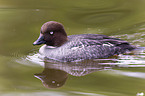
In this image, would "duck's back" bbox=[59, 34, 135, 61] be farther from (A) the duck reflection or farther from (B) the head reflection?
(B) the head reflection

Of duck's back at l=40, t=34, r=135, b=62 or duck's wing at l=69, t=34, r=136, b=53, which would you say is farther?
duck's wing at l=69, t=34, r=136, b=53

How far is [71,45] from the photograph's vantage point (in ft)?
30.0

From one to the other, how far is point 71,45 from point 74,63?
0.61 m

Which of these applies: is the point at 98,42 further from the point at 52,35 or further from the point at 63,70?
the point at 63,70

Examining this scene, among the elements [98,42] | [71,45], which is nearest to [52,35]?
[71,45]

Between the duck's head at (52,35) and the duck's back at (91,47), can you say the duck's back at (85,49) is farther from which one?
the duck's head at (52,35)

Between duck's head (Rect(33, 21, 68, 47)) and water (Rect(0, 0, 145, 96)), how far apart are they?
0.61 metres

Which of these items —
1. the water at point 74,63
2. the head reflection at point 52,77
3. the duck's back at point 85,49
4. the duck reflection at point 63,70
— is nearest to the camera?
the water at point 74,63

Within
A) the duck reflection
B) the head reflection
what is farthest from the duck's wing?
the head reflection

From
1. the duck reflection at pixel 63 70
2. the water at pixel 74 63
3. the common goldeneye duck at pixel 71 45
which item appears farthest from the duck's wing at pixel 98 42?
the duck reflection at pixel 63 70

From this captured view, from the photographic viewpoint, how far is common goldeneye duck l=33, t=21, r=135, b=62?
9.08 m

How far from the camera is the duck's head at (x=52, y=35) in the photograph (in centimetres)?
921

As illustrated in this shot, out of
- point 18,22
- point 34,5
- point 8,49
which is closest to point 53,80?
point 8,49

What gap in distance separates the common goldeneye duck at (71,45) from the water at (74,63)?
275 millimetres
